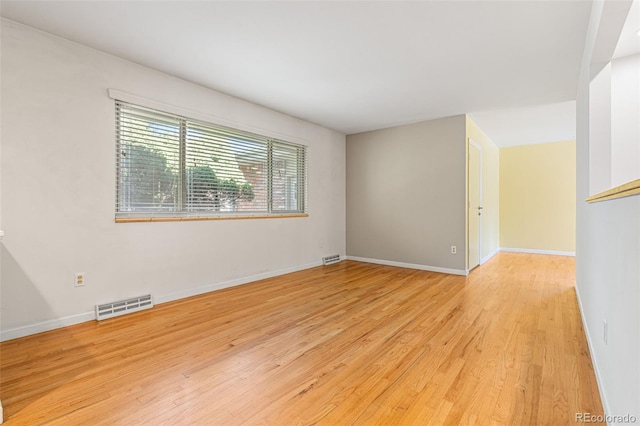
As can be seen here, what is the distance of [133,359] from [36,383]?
48 centimetres

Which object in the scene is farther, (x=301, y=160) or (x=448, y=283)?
(x=301, y=160)

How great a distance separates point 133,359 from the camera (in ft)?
6.62

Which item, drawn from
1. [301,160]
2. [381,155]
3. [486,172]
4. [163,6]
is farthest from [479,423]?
[486,172]

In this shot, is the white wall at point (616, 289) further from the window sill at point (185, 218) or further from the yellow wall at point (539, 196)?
the yellow wall at point (539, 196)

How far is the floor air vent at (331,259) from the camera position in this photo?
5.34 metres

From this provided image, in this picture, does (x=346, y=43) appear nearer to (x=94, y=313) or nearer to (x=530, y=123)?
(x=94, y=313)

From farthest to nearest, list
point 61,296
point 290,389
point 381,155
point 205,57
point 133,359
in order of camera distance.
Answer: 1. point 381,155
2. point 205,57
3. point 61,296
4. point 133,359
5. point 290,389

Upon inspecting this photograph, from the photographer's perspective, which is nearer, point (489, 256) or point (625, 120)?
point (625, 120)

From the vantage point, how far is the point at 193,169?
3.48 metres

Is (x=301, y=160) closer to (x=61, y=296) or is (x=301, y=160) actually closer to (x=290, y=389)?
(x=61, y=296)

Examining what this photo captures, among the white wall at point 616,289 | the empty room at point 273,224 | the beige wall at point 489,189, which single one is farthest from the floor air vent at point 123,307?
the beige wall at point 489,189

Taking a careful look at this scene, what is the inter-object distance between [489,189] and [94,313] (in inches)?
261

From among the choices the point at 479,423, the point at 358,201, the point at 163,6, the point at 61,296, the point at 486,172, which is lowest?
the point at 479,423

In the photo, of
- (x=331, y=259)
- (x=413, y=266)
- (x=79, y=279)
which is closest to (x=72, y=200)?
(x=79, y=279)
